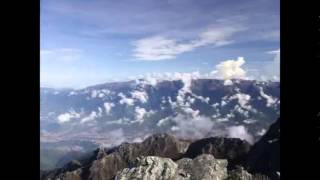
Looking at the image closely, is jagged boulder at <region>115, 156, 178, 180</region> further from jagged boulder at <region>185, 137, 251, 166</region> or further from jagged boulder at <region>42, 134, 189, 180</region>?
jagged boulder at <region>185, 137, 251, 166</region>

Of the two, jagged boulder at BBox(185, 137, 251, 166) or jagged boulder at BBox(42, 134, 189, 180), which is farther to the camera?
jagged boulder at BBox(42, 134, 189, 180)

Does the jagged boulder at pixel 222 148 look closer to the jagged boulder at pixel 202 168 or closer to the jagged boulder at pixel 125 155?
the jagged boulder at pixel 202 168

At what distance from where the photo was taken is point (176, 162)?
38.2 meters

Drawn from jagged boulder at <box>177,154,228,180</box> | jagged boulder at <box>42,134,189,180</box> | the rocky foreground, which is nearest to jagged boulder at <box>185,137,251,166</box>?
the rocky foreground

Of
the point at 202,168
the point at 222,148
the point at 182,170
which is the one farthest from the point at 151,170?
the point at 222,148

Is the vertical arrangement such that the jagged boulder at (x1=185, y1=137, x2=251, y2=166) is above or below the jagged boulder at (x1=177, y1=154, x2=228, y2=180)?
above

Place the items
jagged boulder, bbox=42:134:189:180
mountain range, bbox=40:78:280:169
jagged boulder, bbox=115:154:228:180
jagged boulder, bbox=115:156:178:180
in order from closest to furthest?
1. mountain range, bbox=40:78:280:169
2. jagged boulder, bbox=115:154:228:180
3. jagged boulder, bbox=115:156:178:180
4. jagged boulder, bbox=42:134:189:180

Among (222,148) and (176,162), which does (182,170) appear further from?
(222,148)

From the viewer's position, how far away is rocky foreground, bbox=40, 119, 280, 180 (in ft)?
111

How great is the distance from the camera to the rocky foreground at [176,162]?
1335 inches

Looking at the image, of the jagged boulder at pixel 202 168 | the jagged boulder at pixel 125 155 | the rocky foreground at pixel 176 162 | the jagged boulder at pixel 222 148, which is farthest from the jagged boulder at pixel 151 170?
the jagged boulder at pixel 222 148

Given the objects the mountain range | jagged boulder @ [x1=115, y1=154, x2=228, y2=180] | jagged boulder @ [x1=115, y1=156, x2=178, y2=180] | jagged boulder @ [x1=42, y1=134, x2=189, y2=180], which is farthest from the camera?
jagged boulder @ [x1=42, y1=134, x2=189, y2=180]
